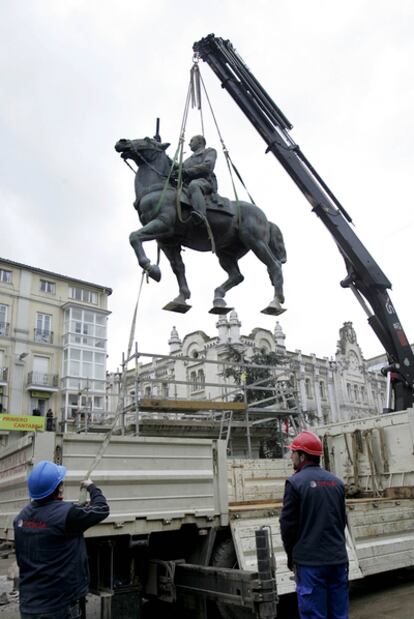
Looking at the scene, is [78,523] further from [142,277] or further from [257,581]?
[142,277]

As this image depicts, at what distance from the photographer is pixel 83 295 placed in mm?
35406

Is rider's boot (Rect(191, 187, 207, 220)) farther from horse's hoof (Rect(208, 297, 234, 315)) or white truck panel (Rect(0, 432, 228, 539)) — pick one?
white truck panel (Rect(0, 432, 228, 539))

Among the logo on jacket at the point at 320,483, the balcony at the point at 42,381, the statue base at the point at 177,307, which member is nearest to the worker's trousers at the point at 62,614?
the logo on jacket at the point at 320,483

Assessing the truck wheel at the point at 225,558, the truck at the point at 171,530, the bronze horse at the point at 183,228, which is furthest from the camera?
the bronze horse at the point at 183,228

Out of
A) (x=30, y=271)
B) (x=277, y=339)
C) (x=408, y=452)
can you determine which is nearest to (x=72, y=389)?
(x=30, y=271)

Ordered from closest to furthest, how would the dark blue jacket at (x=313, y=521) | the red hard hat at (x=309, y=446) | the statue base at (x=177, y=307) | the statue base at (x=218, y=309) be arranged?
the dark blue jacket at (x=313, y=521) < the red hard hat at (x=309, y=446) < the statue base at (x=177, y=307) < the statue base at (x=218, y=309)

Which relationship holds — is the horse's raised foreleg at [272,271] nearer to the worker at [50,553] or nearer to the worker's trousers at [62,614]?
the worker at [50,553]

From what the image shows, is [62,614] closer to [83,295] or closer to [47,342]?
[47,342]

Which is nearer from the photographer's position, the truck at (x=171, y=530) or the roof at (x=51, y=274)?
the truck at (x=171, y=530)

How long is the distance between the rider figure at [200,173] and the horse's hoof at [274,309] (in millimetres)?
1444

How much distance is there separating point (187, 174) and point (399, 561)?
17.5ft

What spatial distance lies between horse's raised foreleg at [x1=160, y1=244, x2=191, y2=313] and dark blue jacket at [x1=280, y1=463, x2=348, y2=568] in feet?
11.0

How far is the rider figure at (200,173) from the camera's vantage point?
20.2ft

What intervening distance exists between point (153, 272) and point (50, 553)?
3.30 m
